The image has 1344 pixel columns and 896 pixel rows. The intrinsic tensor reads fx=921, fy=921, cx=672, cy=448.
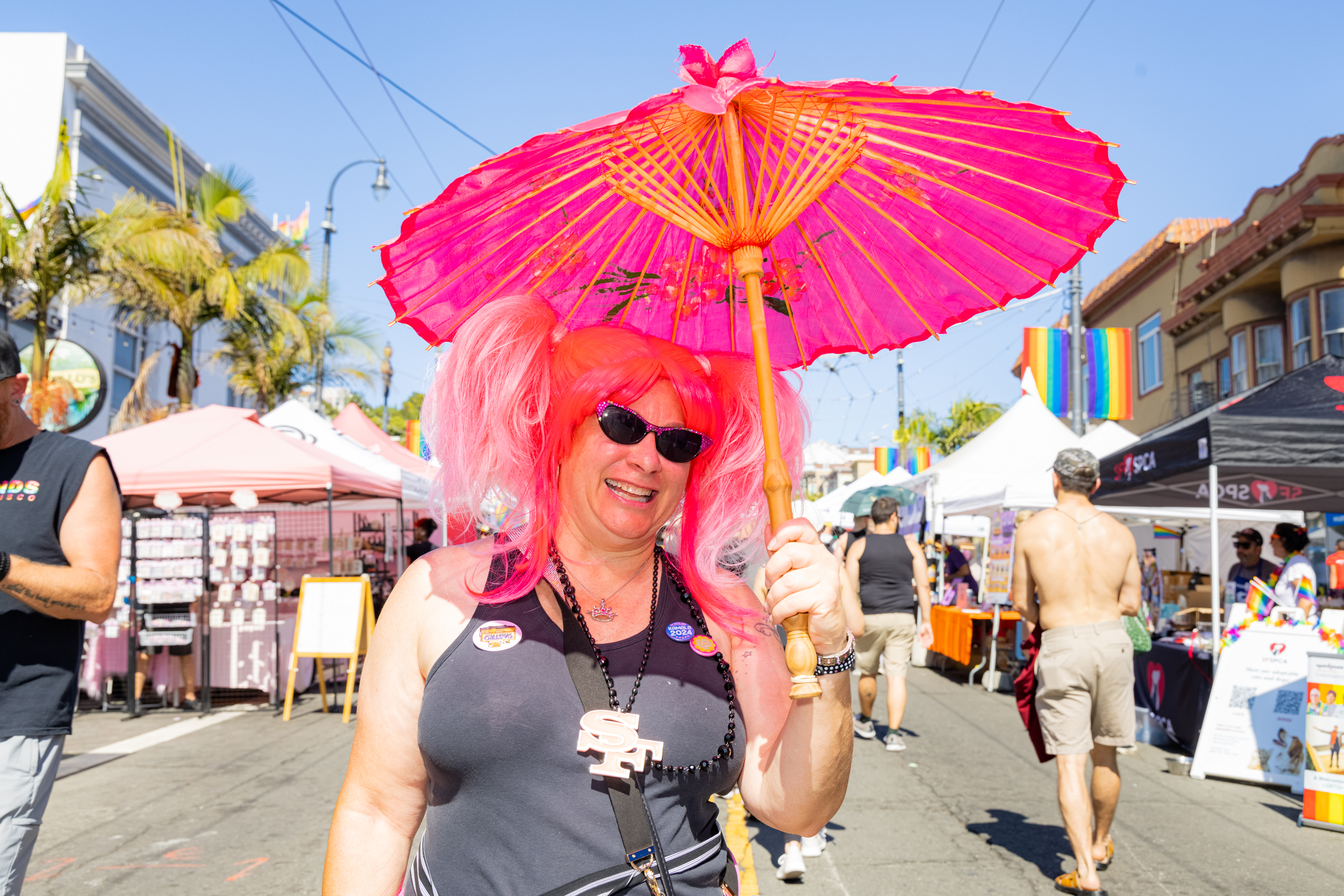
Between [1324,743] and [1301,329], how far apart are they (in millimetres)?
15869

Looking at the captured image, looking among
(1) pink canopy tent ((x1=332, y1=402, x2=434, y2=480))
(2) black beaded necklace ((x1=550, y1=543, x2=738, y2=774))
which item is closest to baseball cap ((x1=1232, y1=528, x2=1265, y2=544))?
(2) black beaded necklace ((x1=550, y1=543, x2=738, y2=774))

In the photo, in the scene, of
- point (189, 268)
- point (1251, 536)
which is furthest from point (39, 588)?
point (189, 268)

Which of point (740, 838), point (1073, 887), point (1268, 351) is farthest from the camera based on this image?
point (1268, 351)

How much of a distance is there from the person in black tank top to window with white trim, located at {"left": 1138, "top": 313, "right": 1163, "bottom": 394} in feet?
68.2

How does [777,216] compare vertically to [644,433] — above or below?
above

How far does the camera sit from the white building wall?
1938 cm

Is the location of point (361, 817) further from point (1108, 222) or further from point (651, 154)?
point (1108, 222)

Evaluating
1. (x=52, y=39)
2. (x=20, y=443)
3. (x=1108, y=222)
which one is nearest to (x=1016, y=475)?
(x=1108, y=222)

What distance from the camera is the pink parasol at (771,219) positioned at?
1874mm

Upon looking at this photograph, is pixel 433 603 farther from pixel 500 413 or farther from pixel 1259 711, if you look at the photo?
pixel 1259 711

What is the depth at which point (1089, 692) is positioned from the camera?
4.53m

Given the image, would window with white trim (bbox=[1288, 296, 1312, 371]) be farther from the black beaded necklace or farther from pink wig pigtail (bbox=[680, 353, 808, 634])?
the black beaded necklace

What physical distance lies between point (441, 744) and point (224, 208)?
53.0ft

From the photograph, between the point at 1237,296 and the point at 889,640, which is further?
the point at 1237,296
